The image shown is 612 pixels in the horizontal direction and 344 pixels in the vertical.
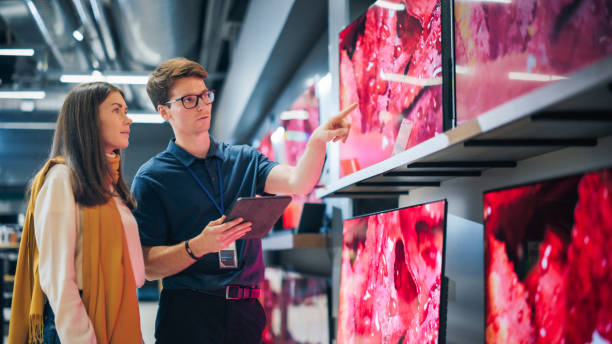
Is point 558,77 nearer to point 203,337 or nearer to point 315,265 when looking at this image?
point 203,337

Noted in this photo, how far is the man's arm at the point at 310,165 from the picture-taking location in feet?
5.49

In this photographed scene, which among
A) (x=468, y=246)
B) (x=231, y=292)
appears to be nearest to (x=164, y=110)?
(x=231, y=292)

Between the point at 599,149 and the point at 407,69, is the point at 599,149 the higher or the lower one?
the lower one

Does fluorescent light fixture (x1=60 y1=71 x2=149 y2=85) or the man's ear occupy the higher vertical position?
fluorescent light fixture (x1=60 y1=71 x2=149 y2=85)

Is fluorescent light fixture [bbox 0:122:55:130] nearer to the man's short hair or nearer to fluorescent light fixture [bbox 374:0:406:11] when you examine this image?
the man's short hair

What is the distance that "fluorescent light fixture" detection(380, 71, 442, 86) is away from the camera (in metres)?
1.54

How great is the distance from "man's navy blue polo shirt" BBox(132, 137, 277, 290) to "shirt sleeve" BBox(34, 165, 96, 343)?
0.97 feet

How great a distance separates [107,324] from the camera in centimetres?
155

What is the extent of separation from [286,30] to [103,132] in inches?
103

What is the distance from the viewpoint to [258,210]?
160 centimetres

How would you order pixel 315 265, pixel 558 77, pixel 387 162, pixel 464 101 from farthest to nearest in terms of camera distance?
pixel 315 265 < pixel 387 162 < pixel 464 101 < pixel 558 77

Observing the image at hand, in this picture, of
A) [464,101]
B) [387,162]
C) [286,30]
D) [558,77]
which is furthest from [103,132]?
[286,30]

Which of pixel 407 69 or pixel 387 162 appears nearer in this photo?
pixel 387 162

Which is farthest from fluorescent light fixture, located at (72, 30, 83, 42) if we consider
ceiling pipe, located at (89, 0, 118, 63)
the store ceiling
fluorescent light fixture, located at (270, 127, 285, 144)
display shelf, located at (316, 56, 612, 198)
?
display shelf, located at (316, 56, 612, 198)
